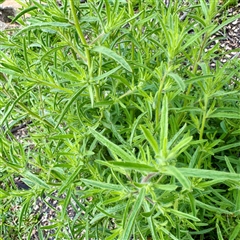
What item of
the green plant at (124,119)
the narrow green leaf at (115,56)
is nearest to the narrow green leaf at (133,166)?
the green plant at (124,119)

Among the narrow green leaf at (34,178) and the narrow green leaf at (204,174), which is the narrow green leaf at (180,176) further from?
the narrow green leaf at (34,178)

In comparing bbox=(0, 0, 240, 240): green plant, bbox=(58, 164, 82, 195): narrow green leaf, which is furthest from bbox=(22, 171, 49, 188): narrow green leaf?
A: bbox=(58, 164, 82, 195): narrow green leaf

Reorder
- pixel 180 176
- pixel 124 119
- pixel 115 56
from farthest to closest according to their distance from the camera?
pixel 124 119, pixel 115 56, pixel 180 176

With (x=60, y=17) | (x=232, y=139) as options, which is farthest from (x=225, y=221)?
(x=60, y=17)

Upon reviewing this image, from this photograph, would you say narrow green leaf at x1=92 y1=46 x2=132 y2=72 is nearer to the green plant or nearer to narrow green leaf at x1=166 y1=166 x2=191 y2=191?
the green plant

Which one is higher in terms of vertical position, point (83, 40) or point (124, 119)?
point (83, 40)

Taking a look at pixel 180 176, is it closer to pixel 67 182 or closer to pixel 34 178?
pixel 67 182

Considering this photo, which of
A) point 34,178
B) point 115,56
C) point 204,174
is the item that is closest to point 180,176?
point 204,174

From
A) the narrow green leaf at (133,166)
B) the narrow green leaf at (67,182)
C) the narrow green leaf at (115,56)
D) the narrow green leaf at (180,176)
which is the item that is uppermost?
the narrow green leaf at (115,56)

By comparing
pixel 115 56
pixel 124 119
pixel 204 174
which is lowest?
pixel 124 119

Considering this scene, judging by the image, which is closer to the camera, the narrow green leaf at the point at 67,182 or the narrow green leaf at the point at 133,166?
the narrow green leaf at the point at 133,166

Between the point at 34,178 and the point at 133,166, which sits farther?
the point at 34,178

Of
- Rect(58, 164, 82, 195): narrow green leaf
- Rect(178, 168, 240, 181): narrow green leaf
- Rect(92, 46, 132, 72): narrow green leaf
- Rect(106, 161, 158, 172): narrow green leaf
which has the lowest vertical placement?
Rect(58, 164, 82, 195): narrow green leaf

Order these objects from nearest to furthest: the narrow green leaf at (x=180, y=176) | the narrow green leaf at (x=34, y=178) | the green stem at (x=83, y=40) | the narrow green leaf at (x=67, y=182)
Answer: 1. the narrow green leaf at (x=180, y=176)
2. the green stem at (x=83, y=40)
3. the narrow green leaf at (x=67, y=182)
4. the narrow green leaf at (x=34, y=178)
